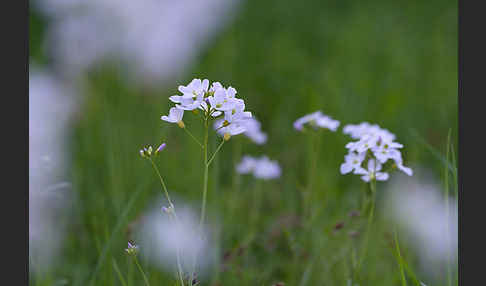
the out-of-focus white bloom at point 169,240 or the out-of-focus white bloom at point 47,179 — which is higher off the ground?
the out-of-focus white bloom at point 47,179

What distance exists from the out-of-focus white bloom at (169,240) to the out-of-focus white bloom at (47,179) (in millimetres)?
388

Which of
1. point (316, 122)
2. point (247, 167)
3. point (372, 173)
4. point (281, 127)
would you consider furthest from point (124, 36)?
point (372, 173)

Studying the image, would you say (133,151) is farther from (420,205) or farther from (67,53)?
(420,205)

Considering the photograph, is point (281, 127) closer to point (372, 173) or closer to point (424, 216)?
point (424, 216)

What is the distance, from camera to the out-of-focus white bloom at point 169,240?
7.13 ft

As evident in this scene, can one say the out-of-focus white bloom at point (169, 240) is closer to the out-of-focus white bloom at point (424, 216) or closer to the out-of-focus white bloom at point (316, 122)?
the out-of-focus white bloom at point (316, 122)

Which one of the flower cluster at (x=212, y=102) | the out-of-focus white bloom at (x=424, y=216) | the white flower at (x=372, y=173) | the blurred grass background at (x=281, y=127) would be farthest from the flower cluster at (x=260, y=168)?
the flower cluster at (x=212, y=102)

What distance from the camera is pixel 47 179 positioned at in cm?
235

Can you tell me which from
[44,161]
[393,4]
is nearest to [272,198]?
[44,161]

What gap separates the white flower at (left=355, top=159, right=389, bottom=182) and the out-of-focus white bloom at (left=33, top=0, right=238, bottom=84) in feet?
7.64

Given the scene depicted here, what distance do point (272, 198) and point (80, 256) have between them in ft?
3.55

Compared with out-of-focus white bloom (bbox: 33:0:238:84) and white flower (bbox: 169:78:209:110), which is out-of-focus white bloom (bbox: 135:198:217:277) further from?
out-of-focus white bloom (bbox: 33:0:238:84)

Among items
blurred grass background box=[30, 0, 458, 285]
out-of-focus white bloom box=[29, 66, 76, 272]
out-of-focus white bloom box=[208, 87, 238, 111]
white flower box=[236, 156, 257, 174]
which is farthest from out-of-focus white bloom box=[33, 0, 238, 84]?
out-of-focus white bloom box=[208, 87, 238, 111]

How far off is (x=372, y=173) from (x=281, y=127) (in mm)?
1565
